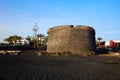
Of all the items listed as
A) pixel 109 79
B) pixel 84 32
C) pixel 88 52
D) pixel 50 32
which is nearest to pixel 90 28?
pixel 84 32

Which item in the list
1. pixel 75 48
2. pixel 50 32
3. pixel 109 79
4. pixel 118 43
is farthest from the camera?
pixel 118 43

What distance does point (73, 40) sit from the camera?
3603 cm

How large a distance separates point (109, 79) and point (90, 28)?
28.4m

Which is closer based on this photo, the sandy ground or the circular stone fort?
the sandy ground

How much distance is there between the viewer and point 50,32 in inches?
1572

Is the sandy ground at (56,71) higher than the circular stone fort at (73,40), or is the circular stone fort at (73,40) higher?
the circular stone fort at (73,40)

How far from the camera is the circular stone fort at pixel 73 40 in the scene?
3594 cm

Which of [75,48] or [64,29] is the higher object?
[64,29]

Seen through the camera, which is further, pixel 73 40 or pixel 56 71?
pixel 73 40

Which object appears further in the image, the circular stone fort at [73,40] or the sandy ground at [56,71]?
the circular stone fort at [73,40]

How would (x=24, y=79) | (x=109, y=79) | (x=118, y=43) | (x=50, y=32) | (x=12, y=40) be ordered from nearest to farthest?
(x=24, y=79)
(x=109, y=79)
(x=50, y=32)
(x=118, y=43)
(x=12, y=40)

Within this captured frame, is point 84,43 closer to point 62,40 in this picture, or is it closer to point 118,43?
point 62,40

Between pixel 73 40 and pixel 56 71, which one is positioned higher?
pixel 73 40

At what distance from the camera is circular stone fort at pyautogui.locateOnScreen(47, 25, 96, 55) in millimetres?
35938
